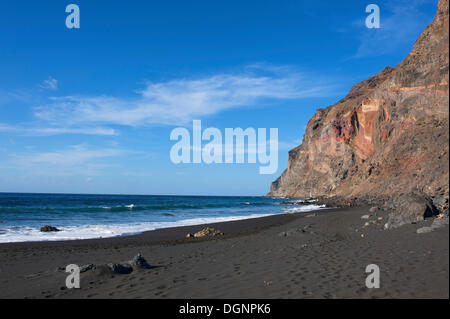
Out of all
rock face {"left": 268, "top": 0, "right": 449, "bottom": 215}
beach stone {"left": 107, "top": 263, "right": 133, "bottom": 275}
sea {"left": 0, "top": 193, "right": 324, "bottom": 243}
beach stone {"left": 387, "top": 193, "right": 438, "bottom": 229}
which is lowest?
sea {"left": 0, "top": 193, "right": 324, "bottom": 243}

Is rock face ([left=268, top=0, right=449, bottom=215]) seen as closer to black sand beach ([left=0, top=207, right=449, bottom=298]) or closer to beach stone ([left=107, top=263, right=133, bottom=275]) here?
black sand beach ([left=0, top=207, right=449, bottom=298])

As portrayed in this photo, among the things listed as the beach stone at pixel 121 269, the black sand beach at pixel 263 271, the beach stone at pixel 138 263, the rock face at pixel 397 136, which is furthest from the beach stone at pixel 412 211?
the beach stone at pixel 121 269

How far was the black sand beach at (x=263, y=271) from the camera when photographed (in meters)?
5.71

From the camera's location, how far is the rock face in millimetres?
10031

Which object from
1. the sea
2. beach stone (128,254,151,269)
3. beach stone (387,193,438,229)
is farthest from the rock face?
the sea

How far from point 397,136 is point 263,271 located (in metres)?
40.9

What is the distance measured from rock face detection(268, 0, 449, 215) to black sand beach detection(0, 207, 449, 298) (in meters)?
2.94

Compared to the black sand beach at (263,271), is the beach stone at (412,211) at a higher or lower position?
higher

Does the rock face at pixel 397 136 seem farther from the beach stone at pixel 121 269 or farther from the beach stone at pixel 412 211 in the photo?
the beach stone at pixel 121 269

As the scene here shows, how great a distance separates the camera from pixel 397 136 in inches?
1628

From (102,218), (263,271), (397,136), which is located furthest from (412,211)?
(397,136)

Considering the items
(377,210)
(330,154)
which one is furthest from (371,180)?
(330,154)

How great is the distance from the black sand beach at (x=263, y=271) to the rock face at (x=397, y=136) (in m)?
2.94
